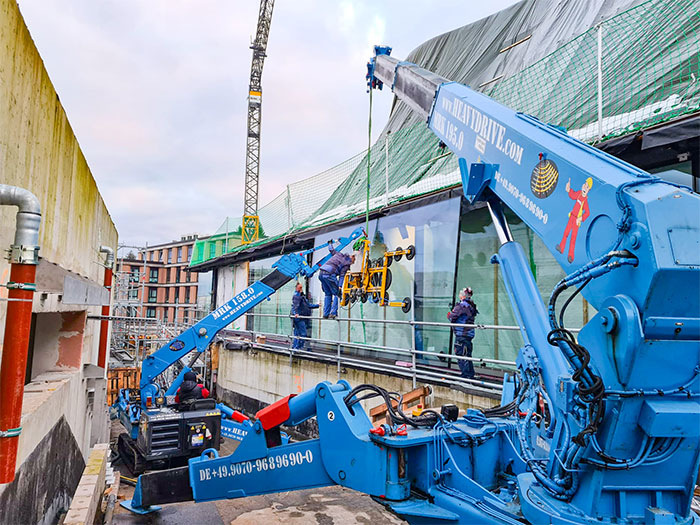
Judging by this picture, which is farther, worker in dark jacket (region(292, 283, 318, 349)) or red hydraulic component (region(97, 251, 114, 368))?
worker in dark jacket (region(292, 283, 318, 349))

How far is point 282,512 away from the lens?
5.67m

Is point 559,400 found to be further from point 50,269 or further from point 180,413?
point 180,413

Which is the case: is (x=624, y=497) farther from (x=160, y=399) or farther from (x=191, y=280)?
(x=191, y=280)

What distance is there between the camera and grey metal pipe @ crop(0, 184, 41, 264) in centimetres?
229

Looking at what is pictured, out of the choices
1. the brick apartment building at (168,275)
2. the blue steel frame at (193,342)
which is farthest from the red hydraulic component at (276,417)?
the brick apartment building at (168,275)

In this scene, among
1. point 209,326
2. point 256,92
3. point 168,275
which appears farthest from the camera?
point 168,275

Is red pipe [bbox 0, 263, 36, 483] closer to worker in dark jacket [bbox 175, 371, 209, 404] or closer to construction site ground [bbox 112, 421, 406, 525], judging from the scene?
construction site ground [bbox 112, 421, 406, 525]

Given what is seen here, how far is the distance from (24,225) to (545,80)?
315 inches

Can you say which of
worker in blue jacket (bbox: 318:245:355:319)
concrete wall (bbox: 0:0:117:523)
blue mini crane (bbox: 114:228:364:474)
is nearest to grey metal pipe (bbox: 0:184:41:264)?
concrete wall (bbox: 0:0:117:523)

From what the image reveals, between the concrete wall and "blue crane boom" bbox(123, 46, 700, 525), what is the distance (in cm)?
134

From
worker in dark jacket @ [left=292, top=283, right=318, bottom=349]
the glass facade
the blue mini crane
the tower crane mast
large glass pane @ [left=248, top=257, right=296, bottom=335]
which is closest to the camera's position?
the glass facade

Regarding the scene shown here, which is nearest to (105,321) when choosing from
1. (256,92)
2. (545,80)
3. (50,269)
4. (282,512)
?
(282,512)

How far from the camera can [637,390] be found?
2336 millimetres

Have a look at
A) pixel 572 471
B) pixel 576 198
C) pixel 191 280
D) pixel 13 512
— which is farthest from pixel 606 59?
pixel 191 280
